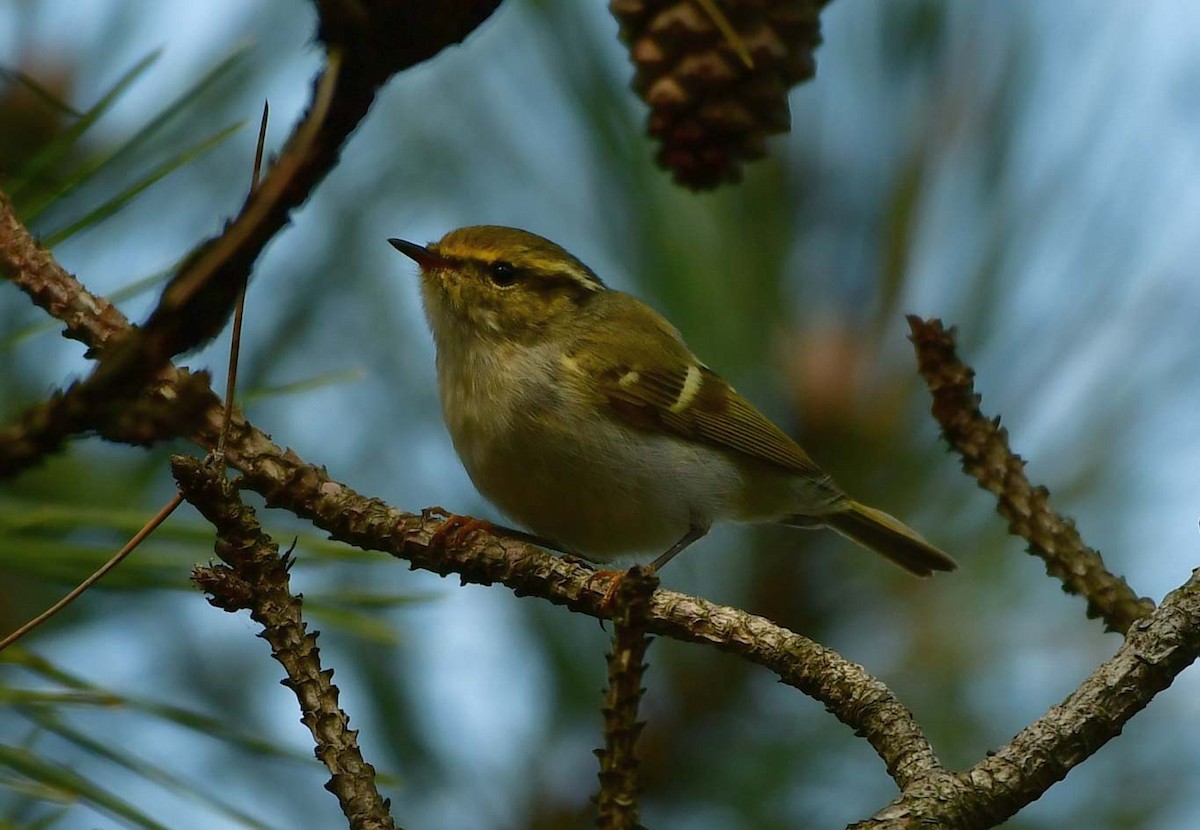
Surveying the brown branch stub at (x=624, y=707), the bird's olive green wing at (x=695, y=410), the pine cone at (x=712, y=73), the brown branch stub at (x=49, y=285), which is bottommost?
the brown branch stub at (x=624, y=707)

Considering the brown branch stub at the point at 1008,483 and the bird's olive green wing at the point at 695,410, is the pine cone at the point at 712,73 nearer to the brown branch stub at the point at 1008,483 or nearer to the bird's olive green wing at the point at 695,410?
the brown branch stub at the point at 1008,483

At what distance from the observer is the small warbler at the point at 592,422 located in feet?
8.34

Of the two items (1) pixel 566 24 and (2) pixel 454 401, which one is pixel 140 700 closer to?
(2) pixel 454 401

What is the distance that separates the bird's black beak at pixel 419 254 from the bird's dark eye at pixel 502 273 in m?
0.11

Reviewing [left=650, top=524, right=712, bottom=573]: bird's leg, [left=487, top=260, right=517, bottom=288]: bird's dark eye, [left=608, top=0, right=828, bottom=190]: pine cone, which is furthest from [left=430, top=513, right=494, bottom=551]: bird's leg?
[left=487, top=260, right=517, bottom=288]: bird's dark eye

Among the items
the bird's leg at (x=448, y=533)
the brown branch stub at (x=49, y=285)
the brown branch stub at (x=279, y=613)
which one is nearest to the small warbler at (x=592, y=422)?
the bird's leg at (x=448, y=533)

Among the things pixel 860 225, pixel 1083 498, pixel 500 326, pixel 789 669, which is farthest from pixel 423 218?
pixel 789 669

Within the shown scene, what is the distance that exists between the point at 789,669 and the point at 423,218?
1979mm

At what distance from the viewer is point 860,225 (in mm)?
2414

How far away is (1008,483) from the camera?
1626mm

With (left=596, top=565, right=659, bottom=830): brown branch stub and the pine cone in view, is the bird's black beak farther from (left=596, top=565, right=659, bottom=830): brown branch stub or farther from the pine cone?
(left=596, top=565, right=659, bottom=830): brown branch stub

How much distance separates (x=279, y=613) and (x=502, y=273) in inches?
73.9

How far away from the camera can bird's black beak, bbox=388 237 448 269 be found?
2748 millimetres

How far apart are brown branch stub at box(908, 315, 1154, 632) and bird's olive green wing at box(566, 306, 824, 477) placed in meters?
1.00
